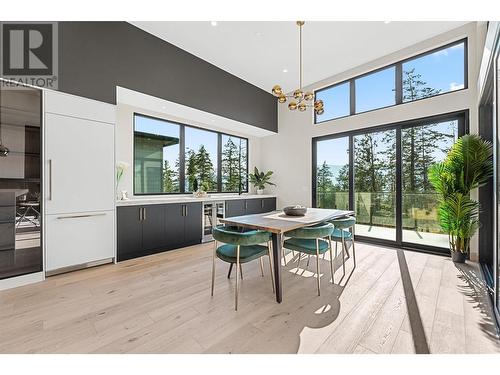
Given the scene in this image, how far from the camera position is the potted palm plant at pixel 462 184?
3.10 m

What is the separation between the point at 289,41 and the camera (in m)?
3.76

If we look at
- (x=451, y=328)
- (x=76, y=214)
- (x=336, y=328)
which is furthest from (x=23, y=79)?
(x=451, y=328)

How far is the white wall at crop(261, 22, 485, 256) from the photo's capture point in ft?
11.2

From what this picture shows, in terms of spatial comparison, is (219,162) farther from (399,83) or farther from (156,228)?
(399,83)

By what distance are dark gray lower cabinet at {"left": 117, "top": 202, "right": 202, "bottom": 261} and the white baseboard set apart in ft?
2.91

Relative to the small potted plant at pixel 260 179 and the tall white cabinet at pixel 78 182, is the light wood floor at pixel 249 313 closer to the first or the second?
the tall white cabinet at pixel 78 182

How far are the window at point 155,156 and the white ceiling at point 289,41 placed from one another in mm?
1570

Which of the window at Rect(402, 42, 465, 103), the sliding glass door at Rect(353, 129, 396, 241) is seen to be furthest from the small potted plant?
the window at Rect(402, 42, 465, 103)

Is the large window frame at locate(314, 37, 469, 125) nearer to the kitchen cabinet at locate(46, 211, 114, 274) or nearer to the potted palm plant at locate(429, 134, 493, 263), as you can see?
the potted palm plant at locate(429, 134, 493, 263)

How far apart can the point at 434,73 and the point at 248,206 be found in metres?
4.33
